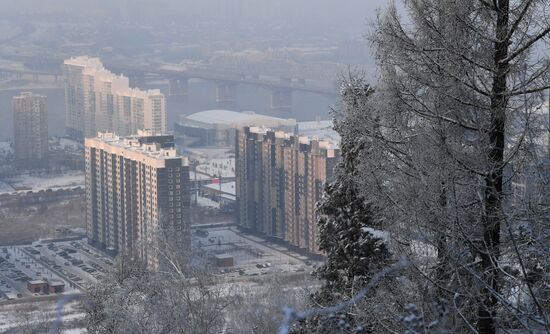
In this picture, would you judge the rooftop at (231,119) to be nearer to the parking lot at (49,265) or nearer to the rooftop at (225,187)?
the rooftop at (225,187)

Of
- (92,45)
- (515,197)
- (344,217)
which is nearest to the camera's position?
(515,197)

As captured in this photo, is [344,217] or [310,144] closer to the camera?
[344,217]

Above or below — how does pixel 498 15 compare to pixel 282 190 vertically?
above

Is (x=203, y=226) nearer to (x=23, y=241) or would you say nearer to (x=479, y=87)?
(x=23, y=241)

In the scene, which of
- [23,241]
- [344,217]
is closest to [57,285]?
[23,241]

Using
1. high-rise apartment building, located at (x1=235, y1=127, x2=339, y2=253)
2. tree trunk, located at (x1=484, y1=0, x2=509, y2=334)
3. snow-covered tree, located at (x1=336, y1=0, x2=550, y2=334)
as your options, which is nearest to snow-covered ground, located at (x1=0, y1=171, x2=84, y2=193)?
high-rise apartment building, located at (x1=235, y1=127, x2=339, y2=253)

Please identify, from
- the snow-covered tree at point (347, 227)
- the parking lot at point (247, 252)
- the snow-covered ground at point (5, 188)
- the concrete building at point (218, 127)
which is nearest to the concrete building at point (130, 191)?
the parking lot at point (247, 252)

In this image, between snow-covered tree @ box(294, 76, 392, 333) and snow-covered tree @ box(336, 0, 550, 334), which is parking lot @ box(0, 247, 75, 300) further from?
snow-covered tree @ box(336, 0, 550, 334)
